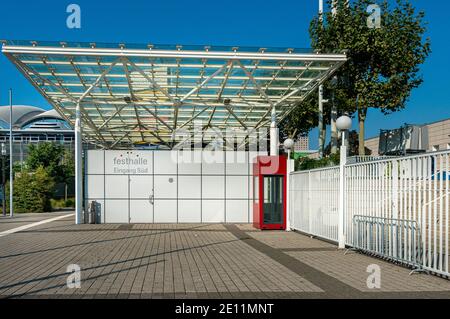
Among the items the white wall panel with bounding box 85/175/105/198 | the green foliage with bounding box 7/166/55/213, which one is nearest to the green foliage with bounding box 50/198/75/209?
the green foliage with bounding box 7/166/55/213

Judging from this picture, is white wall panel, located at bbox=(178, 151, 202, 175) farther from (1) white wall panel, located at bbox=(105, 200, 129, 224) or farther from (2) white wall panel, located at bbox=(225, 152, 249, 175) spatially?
(1) white wall panel, located at bbox=(105, 200, 129, 224)

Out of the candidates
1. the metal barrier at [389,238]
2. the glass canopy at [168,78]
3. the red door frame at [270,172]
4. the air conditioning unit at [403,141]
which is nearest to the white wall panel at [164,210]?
Result: the glass canopy at [168,78]

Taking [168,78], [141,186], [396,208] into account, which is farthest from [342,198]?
[141,186]

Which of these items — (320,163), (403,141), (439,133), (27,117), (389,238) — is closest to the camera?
(389,238)

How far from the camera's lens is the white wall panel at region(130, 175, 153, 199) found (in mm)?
25547

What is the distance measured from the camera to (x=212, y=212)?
85.1 feet

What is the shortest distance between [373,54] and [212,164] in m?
10.0

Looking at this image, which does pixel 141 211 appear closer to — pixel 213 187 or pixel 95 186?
pixel 95 186

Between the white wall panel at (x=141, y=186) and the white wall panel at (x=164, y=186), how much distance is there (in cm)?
28

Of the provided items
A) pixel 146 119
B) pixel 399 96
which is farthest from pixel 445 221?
pixel 146 119

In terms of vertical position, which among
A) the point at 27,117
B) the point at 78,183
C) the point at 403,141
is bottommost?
the point at 78,183

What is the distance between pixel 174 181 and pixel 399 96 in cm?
1234
